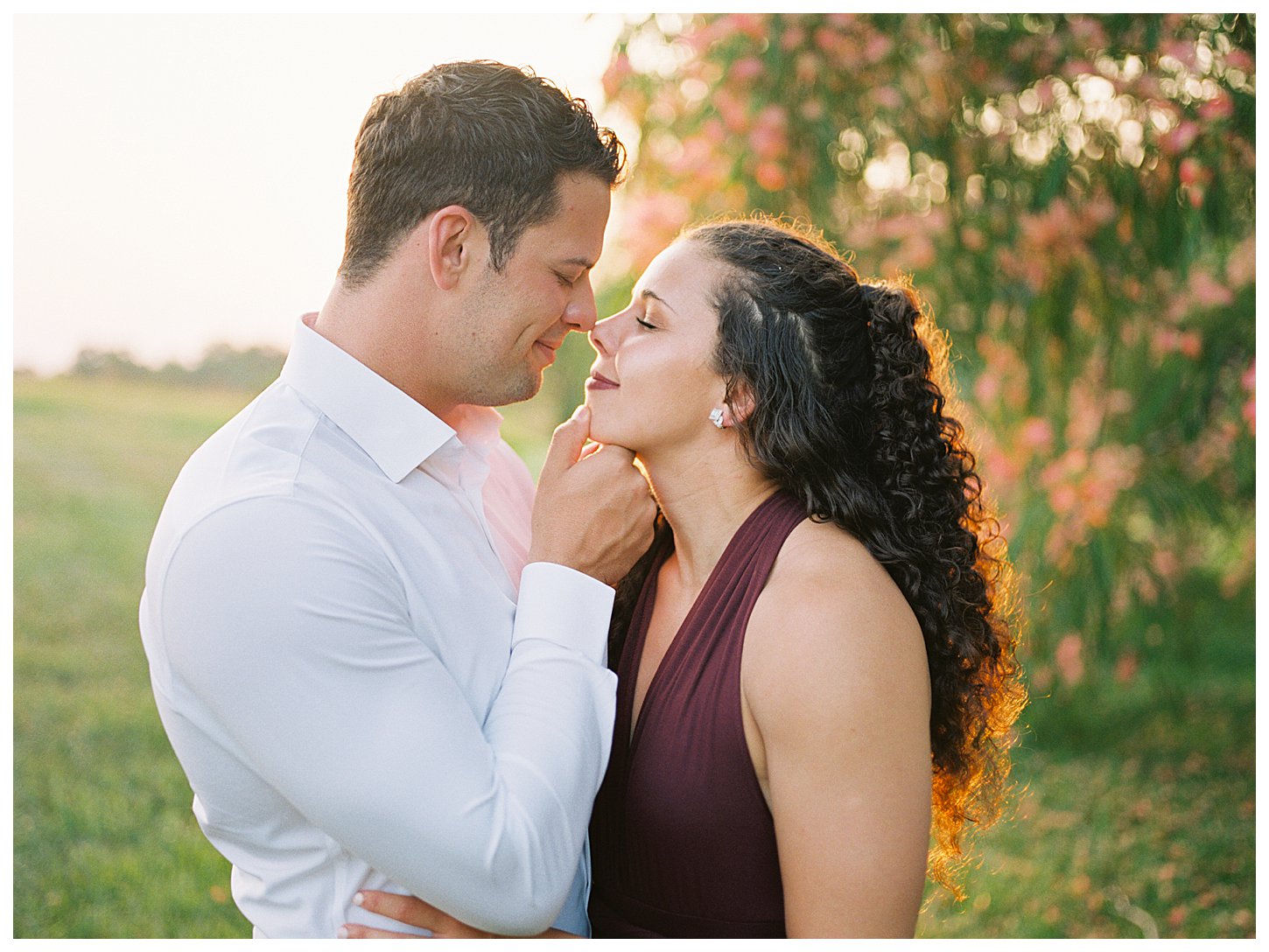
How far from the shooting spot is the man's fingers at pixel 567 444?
2332mm

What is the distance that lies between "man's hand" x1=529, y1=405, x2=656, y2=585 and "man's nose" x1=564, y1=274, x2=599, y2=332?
0.23 metres

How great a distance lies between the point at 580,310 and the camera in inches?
95.0

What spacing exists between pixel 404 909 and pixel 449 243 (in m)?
1.22

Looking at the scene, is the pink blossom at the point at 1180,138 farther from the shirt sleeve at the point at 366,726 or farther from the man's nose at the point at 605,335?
the shirt sleeve at the point at 366,726

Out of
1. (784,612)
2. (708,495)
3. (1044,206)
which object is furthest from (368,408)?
(1044,206)

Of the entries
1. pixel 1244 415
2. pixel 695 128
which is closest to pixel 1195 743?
pixel 1244 415

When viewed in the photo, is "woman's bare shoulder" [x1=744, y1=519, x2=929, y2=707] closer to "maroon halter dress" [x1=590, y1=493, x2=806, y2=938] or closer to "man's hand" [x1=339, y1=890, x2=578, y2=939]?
"maroon halter dress" [x1=590, y1=493, x2=806, y2=938]

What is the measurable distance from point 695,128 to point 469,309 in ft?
8.17

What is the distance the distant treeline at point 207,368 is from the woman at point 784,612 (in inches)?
184

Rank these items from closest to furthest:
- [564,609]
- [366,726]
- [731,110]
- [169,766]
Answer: [366,726]
[564,609]
[731,110]
[169,766]

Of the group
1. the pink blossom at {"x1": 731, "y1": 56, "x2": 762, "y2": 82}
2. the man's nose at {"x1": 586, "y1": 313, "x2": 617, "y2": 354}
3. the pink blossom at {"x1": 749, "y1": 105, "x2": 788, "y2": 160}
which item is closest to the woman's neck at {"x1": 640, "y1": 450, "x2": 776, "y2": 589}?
the man's nose at {"x1": 586, "y1": 313, "x2": 617, "y2": 354}

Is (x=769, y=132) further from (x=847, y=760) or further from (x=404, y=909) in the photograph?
(x=404, y=909)

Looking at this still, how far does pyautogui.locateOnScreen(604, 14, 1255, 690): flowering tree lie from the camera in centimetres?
408

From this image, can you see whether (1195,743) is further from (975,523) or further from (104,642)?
(104,642)
